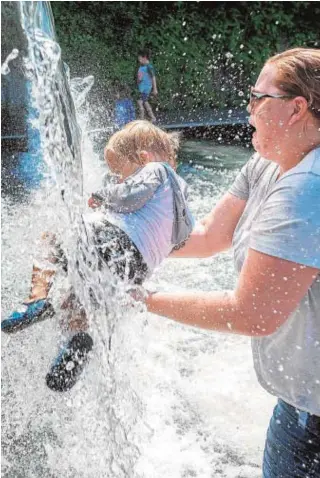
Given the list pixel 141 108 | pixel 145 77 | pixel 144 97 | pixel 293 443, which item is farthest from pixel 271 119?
pixel 141 108

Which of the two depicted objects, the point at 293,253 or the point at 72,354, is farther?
the point at 72,354

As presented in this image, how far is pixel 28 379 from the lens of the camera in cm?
341

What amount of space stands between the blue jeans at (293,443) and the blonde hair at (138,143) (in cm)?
165

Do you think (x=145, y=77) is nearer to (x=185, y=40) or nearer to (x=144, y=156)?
(x=185, y=40)

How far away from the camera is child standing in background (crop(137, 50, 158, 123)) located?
1179 centimetres

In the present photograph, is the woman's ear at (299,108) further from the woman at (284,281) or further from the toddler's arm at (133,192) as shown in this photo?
the toddler's arm at (133,192)

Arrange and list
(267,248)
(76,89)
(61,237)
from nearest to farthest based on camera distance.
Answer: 1. (267,248)
2. (61,237)
3. (76,89)

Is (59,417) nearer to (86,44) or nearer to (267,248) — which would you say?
(267,248)

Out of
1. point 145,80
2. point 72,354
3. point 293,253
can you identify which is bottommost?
point 145,80

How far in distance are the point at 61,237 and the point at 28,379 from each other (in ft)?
4.27

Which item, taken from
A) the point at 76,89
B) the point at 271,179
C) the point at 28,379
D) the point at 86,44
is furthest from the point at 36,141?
the point at 271,179

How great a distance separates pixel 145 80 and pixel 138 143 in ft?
31.0

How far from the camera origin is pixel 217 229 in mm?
2010

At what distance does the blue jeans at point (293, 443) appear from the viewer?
155 cm
